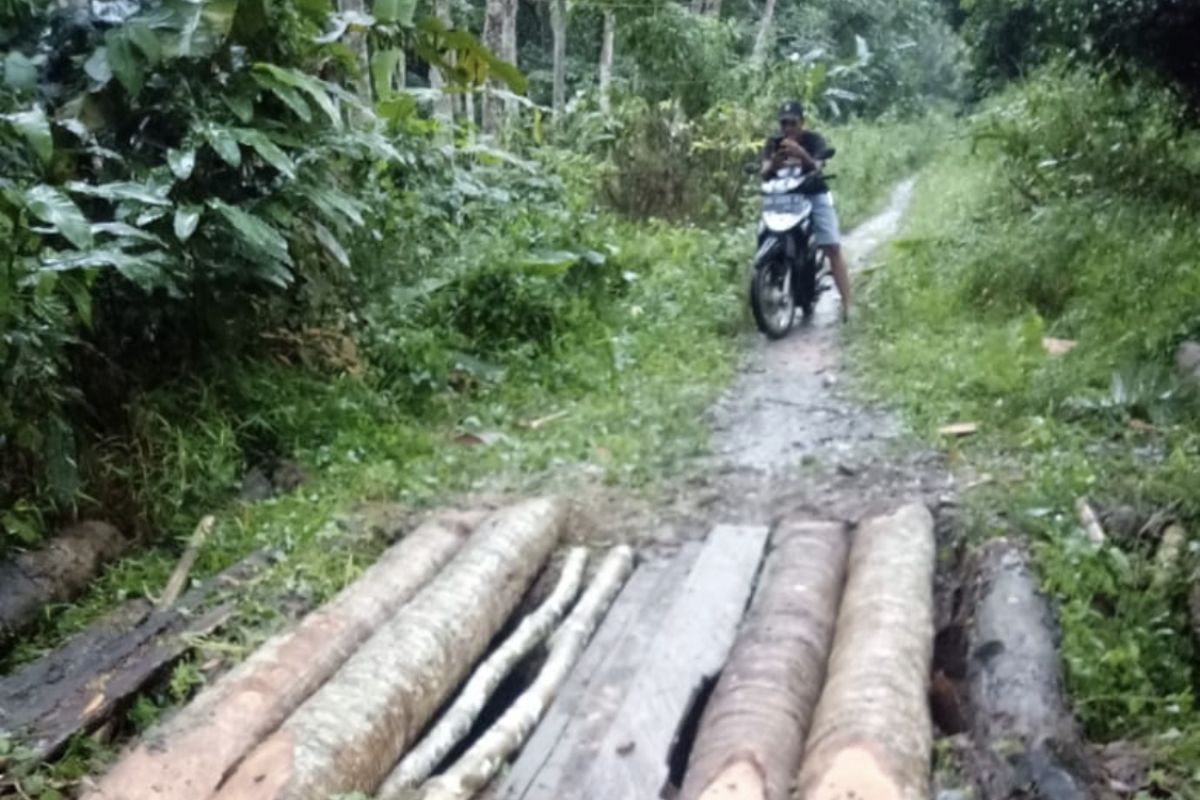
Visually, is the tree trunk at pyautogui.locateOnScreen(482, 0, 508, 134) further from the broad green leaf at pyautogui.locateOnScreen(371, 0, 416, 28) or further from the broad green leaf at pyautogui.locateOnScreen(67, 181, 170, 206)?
the broad green leaf at pyautogui.locateOnScreen(67, 181, 170, 206)

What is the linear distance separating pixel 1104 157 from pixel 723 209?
3.46 meters

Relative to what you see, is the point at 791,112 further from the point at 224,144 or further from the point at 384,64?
the point at 224,144

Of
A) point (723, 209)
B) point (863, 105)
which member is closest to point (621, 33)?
point (723, 209)

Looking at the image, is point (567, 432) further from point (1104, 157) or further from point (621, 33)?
point (621, 33)

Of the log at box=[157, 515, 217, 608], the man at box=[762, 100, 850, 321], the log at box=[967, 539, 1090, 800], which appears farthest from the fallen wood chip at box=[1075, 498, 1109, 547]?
the man at box=[762, 100, 850, 321]

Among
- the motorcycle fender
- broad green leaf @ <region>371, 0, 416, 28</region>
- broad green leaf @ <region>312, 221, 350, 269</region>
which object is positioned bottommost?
the motorcycle fender

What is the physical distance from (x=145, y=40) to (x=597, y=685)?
3448 mm

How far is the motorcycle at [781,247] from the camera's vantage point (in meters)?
8.12

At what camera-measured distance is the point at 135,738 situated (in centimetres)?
352

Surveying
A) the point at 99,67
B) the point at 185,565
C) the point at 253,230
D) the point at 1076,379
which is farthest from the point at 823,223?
the point at 185,565

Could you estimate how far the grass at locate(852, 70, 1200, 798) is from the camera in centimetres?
362

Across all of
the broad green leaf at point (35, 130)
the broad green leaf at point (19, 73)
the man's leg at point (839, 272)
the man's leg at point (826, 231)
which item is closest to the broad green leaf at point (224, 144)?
the broad green leaf at point (19, 73)

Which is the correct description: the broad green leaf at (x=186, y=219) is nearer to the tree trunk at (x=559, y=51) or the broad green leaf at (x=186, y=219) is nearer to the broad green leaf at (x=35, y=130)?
the broad green leaf at (x=35, y=130)

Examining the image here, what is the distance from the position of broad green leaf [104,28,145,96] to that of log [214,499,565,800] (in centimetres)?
244
